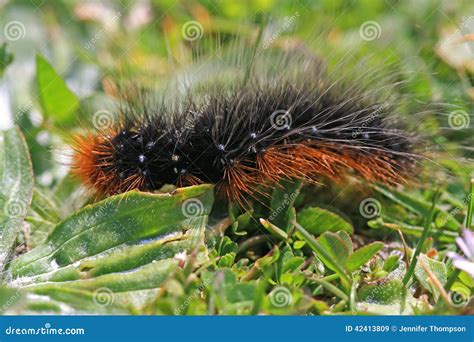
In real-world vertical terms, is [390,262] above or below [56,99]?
below

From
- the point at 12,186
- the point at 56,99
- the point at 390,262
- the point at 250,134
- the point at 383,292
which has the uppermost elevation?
the point at 56,99

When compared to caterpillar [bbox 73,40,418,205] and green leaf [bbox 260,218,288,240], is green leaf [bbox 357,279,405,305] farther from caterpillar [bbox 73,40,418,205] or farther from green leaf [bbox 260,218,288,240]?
caterpillar [bbox 73,40,418,205]

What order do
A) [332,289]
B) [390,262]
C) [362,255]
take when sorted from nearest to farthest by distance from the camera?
[332,289]
[362,255]
[390,262]

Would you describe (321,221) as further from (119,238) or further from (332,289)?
(119,238)

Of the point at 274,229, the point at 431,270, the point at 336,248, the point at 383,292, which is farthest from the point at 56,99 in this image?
the point at 431,270

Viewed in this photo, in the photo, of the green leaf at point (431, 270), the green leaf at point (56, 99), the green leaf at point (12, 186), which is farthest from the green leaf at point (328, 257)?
the green leaf at point (56, 99)

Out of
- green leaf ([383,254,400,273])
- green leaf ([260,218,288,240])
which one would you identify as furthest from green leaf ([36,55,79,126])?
green leaf ([383,254,400,273])
